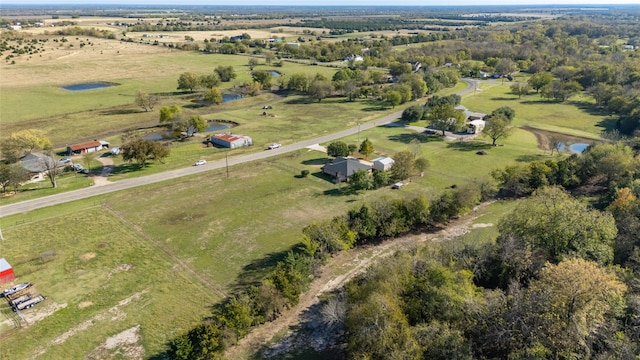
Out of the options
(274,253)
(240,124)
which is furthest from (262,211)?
(240,124)

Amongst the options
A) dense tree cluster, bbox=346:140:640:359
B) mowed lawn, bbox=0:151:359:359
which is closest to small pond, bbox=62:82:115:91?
mowed lawn, bbox=0:151:359:359

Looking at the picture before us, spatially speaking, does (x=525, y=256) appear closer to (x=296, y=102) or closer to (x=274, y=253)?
(x=274, y=253)

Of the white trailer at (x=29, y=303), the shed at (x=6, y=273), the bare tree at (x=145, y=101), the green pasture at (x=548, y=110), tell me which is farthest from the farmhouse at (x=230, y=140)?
the green pasture at (x=548, y=110)

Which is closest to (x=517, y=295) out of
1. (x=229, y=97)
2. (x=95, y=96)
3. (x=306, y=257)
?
(x=306, y=257)

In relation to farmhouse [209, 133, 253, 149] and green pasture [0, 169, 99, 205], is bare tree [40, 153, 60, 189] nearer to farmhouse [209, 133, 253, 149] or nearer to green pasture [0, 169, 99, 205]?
green pasture [0, 169, 99, 205]

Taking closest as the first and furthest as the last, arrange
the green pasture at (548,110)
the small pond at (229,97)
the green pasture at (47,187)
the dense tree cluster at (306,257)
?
the dense tree cluster at (306,257) < the green pasture at (47,187) < the green pasture at (548,110) < the small pond at (229,97)

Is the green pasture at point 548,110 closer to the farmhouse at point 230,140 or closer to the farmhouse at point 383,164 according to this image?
the farmhouse at point 383,164
